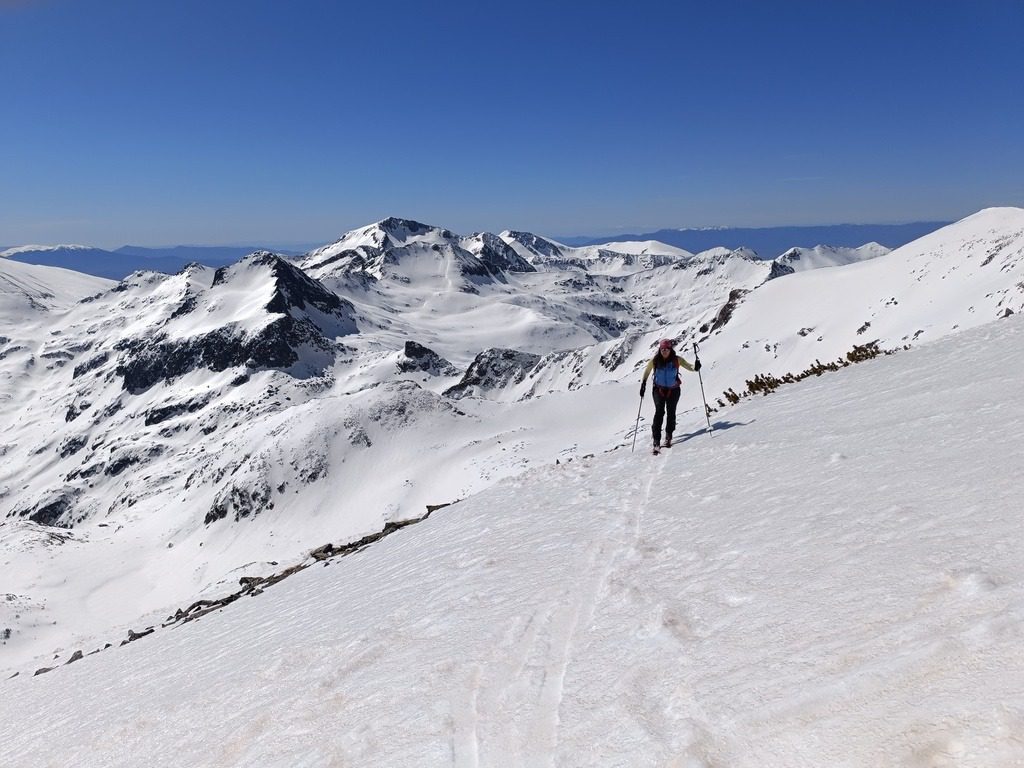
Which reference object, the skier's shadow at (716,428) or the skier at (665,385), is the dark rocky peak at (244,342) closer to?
the skier's shadow at (716,428)

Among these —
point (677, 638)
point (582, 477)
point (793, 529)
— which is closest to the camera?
point (677, 638)

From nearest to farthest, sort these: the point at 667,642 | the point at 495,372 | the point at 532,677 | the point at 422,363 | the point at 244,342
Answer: the point at 667,642
the point at 532,677
the point at 495,372
the point at 422,363
the point at 244,342

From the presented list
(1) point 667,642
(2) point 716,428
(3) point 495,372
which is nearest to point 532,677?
(1) point 667,642

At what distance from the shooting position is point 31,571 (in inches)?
1912

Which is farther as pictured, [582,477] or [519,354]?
[519,354]

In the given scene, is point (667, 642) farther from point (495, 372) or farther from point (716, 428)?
point (495, 372)

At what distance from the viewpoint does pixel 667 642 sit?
4617mm

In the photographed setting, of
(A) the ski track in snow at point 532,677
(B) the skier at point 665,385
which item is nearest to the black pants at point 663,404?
(B) the skier at point 665,385

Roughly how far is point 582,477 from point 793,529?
7.22m

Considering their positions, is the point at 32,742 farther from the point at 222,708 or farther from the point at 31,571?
the point at 31,571

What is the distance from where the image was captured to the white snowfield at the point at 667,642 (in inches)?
131

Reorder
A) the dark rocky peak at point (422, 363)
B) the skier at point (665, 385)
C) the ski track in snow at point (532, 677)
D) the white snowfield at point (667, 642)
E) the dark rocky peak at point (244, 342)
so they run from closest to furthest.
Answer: the white snowfield at point (667, 642), the ski track in snow at point (532, 677), the skier at point (665, 385), the dark rocky peak at point (422, 363), the dark rocky peak at point (244, 342)

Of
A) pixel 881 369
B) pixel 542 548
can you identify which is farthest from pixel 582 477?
pixel 881 369

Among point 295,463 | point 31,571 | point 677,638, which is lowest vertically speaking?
point 31,571
